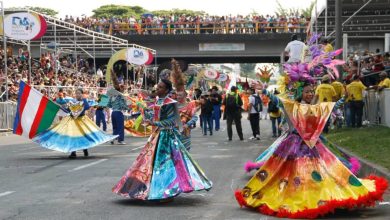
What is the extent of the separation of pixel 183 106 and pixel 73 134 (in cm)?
652

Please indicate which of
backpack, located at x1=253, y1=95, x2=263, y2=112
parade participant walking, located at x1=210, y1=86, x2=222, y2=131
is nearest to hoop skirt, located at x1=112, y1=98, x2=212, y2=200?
backpack, located at x1=253, y1=95, x2=263, y2=112

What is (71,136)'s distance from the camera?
1650 cm

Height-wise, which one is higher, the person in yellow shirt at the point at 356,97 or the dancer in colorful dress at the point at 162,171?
the person in yellow shirt at the point at 356,97

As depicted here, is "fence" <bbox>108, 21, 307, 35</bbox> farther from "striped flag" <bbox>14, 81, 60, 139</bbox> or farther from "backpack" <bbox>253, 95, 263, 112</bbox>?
"striped flag" <bbox>14, 81, 60, 139</bbox>

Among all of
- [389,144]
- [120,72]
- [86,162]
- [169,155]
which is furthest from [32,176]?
[120,72]

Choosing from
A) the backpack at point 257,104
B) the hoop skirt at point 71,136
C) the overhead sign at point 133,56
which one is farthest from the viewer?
the overhead sign at point 133,56

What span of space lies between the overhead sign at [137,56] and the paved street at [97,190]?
1864 centimetres

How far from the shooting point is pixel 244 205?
8836mm

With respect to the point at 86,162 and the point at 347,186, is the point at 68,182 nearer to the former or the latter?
the point at 86,162

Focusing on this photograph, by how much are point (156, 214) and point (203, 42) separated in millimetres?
49872

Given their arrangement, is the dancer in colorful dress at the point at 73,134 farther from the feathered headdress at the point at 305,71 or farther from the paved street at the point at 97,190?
the feathered headdress at the point at 305,71

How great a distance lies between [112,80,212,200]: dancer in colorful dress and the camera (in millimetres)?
9266

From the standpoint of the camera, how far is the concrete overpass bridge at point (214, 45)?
5744 centimetres

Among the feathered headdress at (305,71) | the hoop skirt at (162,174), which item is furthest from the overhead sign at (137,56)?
the hoop skirt at (162,174)
